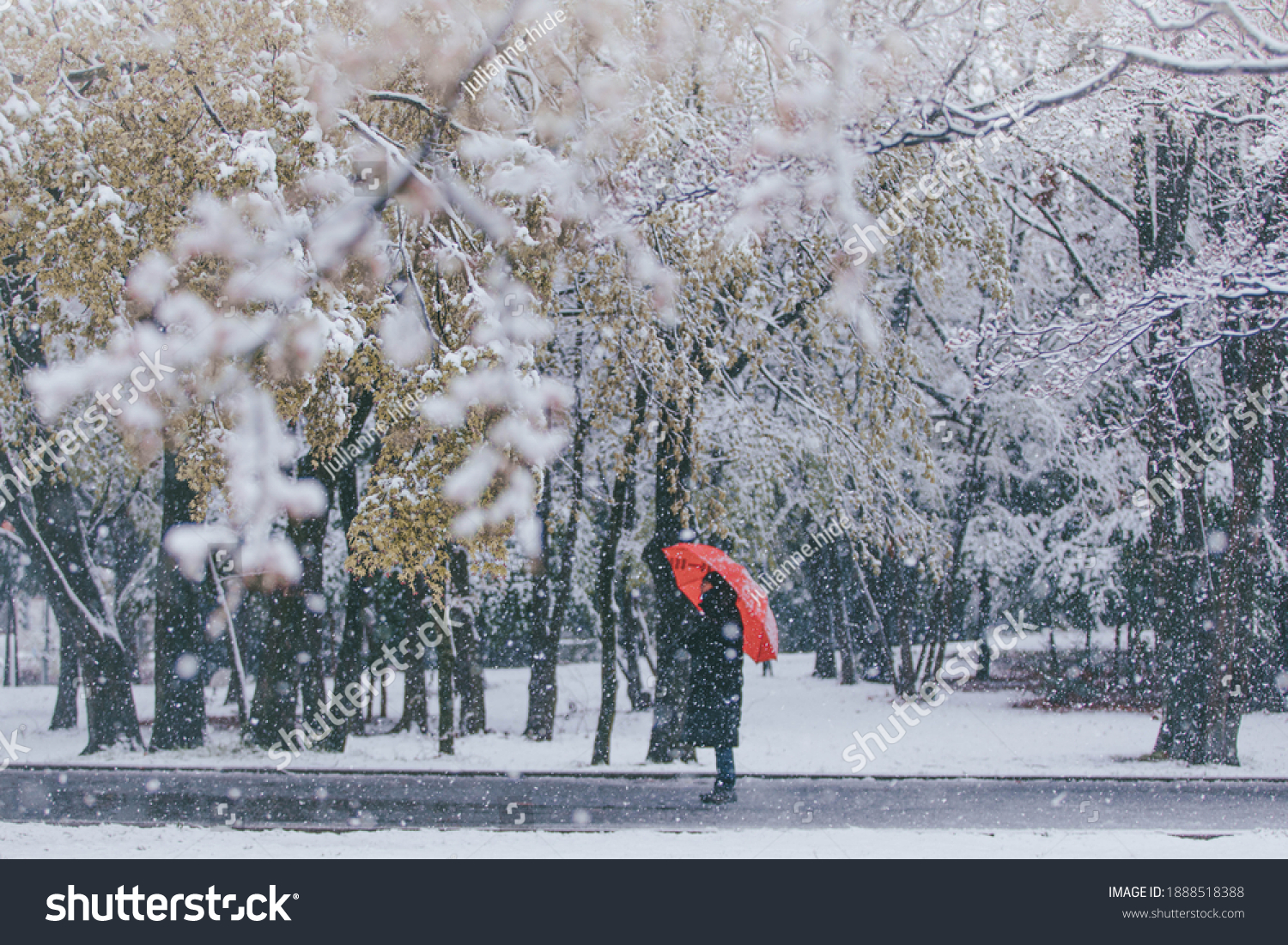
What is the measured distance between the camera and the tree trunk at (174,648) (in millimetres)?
14344

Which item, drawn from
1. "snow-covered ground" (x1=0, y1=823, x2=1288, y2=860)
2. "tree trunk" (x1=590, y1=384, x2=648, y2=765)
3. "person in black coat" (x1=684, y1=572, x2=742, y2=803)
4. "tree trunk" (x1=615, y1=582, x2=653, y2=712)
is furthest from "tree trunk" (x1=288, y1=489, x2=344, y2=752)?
"person in black coat" (x1=684, y1=572, x2=742, y2=803)

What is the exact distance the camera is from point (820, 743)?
16.4 meters

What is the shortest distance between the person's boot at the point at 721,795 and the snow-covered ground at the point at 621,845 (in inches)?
44.4

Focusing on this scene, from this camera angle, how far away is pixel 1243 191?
11.8 meters

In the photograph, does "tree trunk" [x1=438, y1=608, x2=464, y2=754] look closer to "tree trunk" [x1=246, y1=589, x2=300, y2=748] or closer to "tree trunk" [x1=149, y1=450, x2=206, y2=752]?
"tree trunk" [x1=246, y1=589, x2=300, y2=748]

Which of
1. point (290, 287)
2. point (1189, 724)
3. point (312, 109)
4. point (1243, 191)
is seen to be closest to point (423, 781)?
point (290, 287)

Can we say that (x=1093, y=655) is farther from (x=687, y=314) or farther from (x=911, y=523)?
(x=687, y=314)

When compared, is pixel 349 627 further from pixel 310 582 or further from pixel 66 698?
pixel 66 698

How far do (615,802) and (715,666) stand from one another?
2008mm

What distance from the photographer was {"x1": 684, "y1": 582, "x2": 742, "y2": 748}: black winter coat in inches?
332

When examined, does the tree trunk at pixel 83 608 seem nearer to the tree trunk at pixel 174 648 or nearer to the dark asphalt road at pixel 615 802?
the tree trunk at pixel 174 648

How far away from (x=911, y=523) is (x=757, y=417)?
→ 2.66m

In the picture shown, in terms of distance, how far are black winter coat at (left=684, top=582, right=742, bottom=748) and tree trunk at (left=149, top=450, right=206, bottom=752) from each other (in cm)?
885

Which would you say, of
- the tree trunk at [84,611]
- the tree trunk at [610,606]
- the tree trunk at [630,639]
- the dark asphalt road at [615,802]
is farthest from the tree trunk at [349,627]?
the tree trunk at [630,639]
